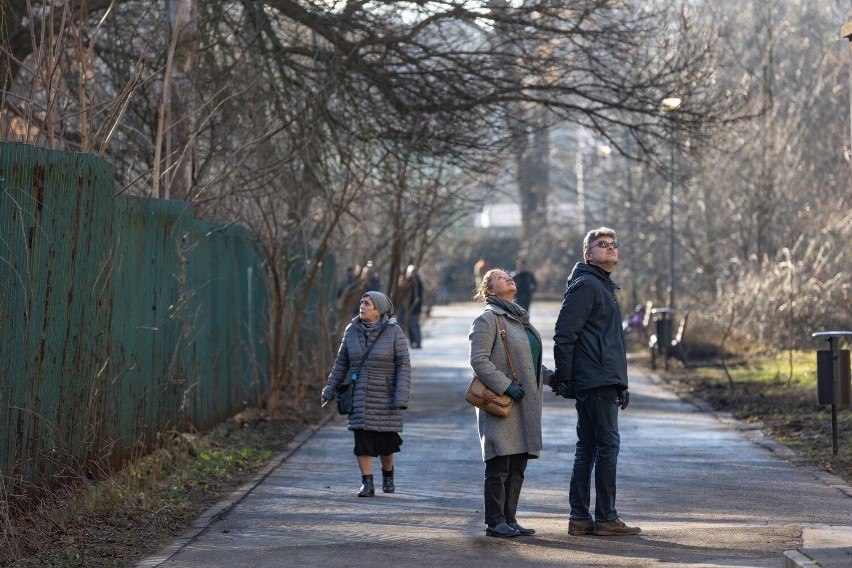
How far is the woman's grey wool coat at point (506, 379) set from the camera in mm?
8852

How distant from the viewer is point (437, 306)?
201ft

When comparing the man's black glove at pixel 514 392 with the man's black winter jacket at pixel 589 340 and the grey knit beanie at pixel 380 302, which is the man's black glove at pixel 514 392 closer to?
the man's black winter jacket at pixel 589 340

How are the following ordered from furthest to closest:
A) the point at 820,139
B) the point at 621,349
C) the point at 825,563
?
the point at 820,139 < the point at 621,349 < the point at 825,563

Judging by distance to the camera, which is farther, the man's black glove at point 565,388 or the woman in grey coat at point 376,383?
the woman in grey coat at point 376,383

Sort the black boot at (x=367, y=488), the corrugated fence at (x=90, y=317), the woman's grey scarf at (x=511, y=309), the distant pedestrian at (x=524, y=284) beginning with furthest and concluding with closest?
1. the distant pedestrian at (x=524, y=284)
2. the black boot at (x=367, y=488)
3. the woman's grey scarf at (x=511, y=309)
4. the corrugated fence at (x=90, y=317)

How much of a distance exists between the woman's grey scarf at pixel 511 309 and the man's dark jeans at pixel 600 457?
0.58 m

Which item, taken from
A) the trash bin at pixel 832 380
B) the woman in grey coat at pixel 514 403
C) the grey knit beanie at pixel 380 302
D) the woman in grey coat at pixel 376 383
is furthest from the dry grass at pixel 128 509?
the trash bin at pixel 832 380

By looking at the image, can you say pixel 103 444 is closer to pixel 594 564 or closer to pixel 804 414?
pixel 594 564

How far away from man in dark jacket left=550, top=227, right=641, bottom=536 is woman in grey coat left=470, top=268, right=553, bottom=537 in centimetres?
21

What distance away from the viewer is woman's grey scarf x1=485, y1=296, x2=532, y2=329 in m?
8.96

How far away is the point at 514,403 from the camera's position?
893cm

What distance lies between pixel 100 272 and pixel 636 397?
10.9 m

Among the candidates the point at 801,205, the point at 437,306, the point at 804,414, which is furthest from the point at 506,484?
the point at 437,306

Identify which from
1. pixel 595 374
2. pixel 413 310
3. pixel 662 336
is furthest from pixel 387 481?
pixel 413 310
